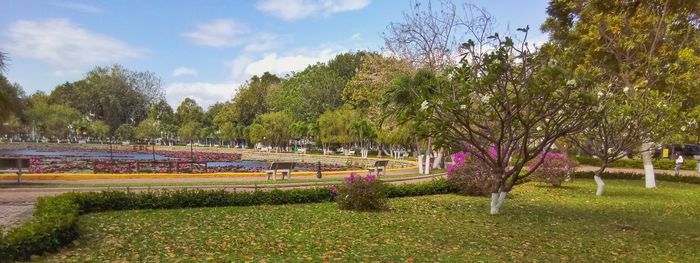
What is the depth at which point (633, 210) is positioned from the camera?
12.7 metres

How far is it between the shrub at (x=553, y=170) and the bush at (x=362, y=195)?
9.58m

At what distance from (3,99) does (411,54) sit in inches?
679

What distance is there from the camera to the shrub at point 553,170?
62.7ft

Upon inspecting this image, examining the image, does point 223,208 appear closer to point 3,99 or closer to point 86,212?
point 86,212

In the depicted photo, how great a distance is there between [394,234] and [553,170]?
12.7 m

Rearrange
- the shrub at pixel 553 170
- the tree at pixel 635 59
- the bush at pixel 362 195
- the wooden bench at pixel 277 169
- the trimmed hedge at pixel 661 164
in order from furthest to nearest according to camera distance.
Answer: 1. the trimmed hedge at pixel 661 164
2. the wooden bench at pixel 277 169
3. the shrub at pixel 553 170
4. the tree at pixel 635 59
5. the bush at pixel 362 195

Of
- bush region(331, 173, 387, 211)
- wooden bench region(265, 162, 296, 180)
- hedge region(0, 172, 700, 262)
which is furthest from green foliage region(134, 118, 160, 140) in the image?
bush region(331, 173, 387, 211)

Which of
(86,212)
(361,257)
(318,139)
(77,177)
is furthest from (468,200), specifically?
(318,139)

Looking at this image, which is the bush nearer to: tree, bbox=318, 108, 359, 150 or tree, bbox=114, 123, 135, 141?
tree, bbox=318, 108, 359, 150

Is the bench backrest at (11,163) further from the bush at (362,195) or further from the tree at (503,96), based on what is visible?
the tree at (503,96)

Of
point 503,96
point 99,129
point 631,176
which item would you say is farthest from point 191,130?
point 503,96

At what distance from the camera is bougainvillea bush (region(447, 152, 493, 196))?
15526mm

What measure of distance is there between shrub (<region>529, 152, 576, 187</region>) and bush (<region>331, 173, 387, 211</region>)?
9.58 meters

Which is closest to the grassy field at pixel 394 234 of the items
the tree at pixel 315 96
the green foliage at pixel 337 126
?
the green foliage at pixel 337 126
